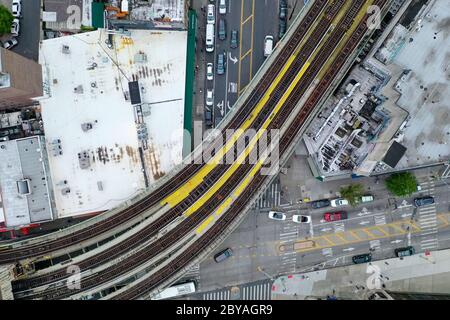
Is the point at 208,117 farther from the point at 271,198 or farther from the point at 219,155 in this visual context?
the point at 271,198

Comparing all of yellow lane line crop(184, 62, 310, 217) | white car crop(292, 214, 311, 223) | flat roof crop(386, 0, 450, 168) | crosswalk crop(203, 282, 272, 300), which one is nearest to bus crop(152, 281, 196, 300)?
crosswalk crop(203, 282, 272, 300)

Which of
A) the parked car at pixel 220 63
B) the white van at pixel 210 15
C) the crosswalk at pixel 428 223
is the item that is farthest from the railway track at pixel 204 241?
the crosswalk at pixel 428 223

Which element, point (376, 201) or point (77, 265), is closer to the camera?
point (77, 265)

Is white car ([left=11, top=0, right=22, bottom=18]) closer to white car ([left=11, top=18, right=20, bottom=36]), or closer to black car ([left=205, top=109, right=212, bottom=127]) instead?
white car ([left=11, top=18, right=20, bottom=36])

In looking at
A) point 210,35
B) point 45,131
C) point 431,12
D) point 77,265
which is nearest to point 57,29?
point 45,131

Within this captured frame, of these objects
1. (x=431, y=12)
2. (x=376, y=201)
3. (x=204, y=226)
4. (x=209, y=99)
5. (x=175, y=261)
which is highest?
(x=431, y=12)

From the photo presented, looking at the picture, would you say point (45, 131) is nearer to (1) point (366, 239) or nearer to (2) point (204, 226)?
(2) point (204, 226)

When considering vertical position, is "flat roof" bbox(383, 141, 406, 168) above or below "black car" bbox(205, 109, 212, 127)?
→ above
